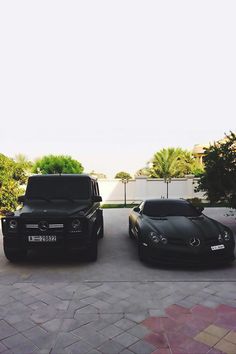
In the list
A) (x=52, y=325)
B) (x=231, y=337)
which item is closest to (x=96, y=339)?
(x=52, y=325)

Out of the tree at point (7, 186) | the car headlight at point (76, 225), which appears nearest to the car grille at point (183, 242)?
the car headlight at point (76, 225)

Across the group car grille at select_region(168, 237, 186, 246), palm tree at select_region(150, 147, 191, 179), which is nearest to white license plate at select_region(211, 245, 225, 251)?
car grille at select_region(168, 237, 186, 246)

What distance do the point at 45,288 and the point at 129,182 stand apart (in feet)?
69.1

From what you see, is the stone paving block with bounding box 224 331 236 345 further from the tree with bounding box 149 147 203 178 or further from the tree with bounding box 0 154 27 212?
the tree with bounding box 149 147 203 178

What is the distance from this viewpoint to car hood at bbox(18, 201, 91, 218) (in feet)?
17.3

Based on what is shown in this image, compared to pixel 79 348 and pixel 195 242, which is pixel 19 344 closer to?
pixel 79 348

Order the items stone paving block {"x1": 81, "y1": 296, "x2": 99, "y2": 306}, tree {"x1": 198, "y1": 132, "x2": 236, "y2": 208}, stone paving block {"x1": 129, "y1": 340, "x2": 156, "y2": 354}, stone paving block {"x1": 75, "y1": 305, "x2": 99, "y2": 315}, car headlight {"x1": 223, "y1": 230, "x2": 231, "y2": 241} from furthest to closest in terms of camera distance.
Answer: tree {"x1": 198, "y1": 132, "x2": 236, "y2": 208} → car headlight {"x1": 223, "y1": 230, "x2": 231, "y2": 241} → stone paving block {"x1": 81, "y1": 296, "x2": 99, "y2": 306} → stone paving block {"x1": 75, "y1": 305, "x2": 99, "y2": 315} → stone paving block {"x1": 129, "y1": 340, "x2": 156, "y2": 354}

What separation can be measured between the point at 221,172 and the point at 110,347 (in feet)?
23.8

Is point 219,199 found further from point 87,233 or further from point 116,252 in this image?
point 87,233

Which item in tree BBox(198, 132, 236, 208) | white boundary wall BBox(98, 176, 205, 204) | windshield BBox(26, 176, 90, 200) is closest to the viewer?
windshield BBox(26, 176, 90, 200)

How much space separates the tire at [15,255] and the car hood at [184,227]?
2740 mm

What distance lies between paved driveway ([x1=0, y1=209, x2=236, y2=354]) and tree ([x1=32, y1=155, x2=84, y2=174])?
115 feet

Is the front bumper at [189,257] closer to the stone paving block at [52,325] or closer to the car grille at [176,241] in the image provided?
the car grille at [176,241]

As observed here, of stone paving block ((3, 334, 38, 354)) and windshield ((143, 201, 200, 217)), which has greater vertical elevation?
windshield ((143, 201, 200, 217))
